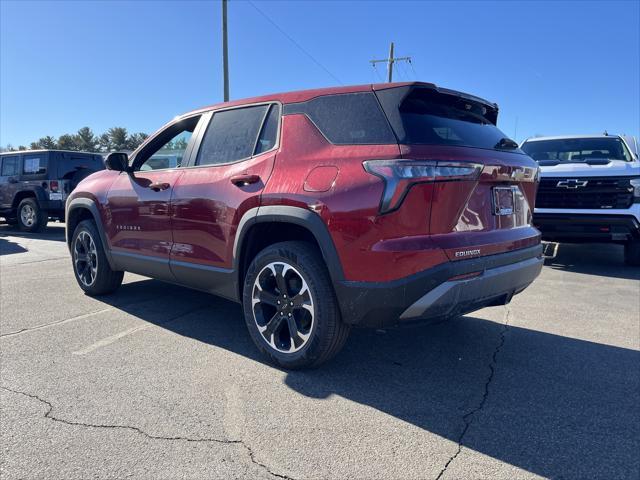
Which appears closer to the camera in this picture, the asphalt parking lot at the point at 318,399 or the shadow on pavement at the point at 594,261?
Answer: the asphalt parking lot at the point at 318,399

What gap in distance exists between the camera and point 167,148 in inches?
169

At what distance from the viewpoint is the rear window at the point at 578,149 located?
7.48 metres

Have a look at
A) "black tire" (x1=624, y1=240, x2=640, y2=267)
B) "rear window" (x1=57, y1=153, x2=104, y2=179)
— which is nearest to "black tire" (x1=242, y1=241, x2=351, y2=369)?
"black tire" (x1=624, y1=240, x2=640, y2=267)

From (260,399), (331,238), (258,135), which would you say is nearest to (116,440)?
(260,399)

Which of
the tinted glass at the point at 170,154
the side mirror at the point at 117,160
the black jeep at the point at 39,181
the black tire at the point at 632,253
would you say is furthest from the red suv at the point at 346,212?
the black jeep at the point at 39,181

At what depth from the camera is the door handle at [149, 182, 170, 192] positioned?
3.91 m

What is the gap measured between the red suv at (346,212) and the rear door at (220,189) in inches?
0.5

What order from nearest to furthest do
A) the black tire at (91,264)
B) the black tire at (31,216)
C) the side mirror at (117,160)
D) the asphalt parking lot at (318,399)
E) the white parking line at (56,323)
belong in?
1. the asphalt parking lot at (318,399)
2. the white parking line at (56,323)
3. the side mirror at (117,160)
4. the black tire at (91,264)
5. the black tire at (31,216)

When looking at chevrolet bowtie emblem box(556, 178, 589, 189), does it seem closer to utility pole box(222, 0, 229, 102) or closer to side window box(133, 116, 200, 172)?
side window box(133, 116, 200, 172)

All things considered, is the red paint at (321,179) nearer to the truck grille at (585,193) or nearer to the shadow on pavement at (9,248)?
the truck grille at (585,193)

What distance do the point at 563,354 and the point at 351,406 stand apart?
186 cm

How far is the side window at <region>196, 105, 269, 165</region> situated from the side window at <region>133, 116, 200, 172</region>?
0.31m

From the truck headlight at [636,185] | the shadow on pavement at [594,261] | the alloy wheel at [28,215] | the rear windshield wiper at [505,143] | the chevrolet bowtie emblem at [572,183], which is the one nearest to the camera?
the rear windshield wiper at [505,143]

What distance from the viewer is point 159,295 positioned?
16.8ft
